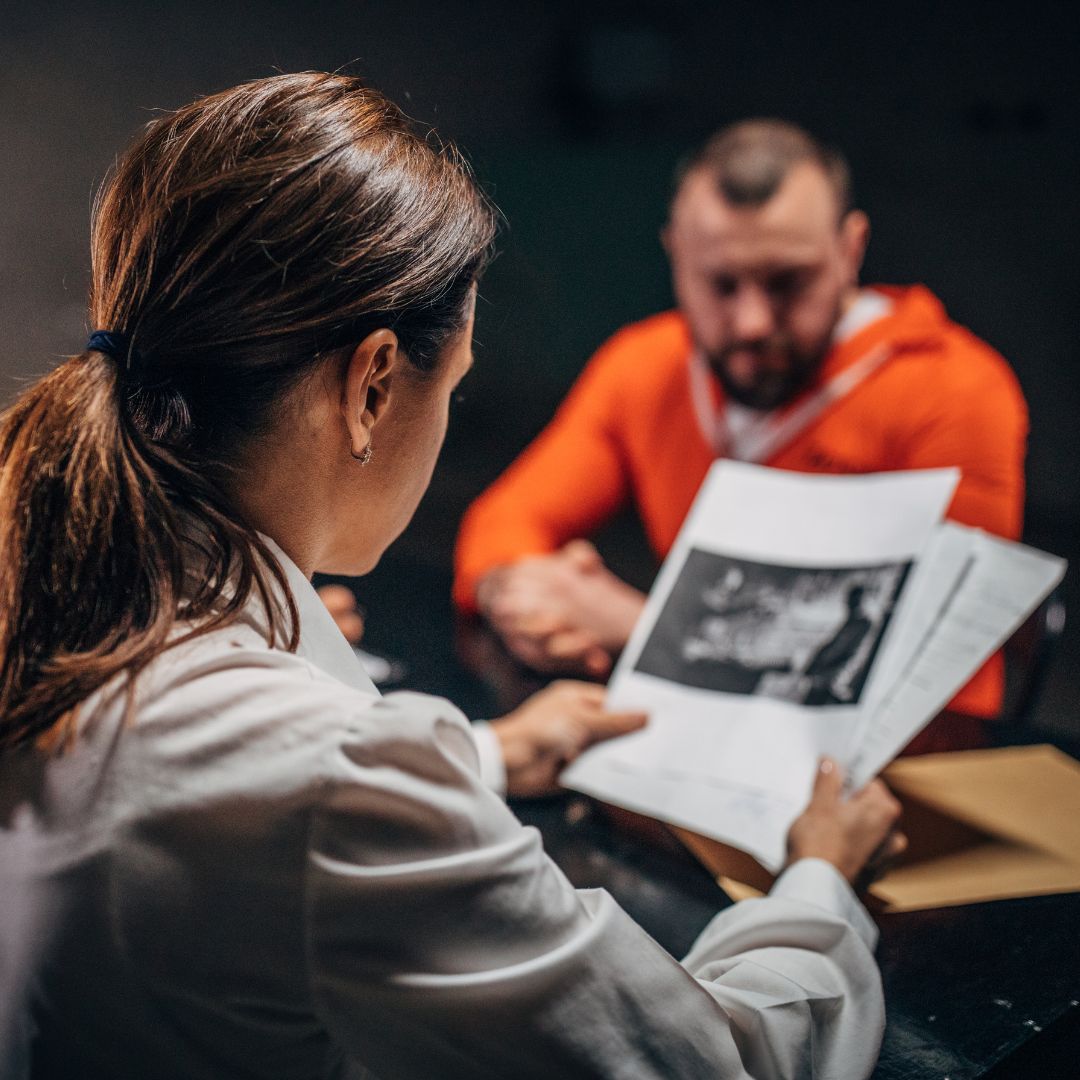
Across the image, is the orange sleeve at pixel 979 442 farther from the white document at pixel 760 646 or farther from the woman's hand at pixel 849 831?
the woman's hand at pixel 849 831

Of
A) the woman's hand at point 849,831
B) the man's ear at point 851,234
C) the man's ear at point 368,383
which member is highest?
the man's ear at point 368,383

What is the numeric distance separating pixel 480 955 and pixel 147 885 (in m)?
0.13

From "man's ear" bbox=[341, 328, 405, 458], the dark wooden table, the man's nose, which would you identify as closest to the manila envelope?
the dark wooden table

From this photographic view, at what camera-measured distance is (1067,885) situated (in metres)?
0.78

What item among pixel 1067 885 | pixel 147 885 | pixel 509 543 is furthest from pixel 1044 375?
pixel 147 885

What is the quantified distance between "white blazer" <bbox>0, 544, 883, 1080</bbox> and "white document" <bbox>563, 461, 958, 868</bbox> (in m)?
0.35

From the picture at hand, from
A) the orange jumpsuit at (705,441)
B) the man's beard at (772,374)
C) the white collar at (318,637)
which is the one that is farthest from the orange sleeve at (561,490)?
the white collar at (318,637)

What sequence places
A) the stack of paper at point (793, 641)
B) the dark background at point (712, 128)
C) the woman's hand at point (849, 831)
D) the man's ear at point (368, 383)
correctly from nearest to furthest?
the man's ear at point (368, 383) → the woman's hand at point (849, 831) → the stack of paper at point (793, 641) → the dark background at point (712, 128)

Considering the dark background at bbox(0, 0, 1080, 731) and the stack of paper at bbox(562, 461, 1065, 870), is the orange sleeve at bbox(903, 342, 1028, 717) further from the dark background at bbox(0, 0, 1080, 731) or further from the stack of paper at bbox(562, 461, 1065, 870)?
the dark background at bbox(0, 0, 1080, 731)

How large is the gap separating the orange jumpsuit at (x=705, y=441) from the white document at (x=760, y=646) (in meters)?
0.38

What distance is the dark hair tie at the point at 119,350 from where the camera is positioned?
0.53 meters

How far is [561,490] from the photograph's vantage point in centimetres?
173

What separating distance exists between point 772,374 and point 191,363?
130cm

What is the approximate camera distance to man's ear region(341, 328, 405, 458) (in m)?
0.55
